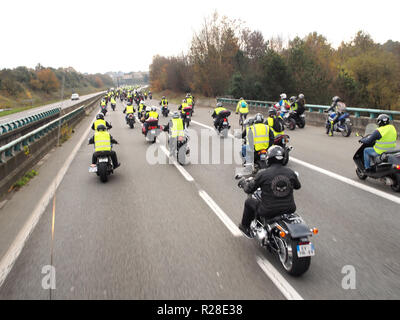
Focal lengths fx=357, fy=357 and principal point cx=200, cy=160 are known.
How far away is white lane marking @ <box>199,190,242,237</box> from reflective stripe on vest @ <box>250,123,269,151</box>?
2.02m

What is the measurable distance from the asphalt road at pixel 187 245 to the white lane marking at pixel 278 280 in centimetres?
5

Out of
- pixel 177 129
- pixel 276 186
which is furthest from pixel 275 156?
pixel 177 129

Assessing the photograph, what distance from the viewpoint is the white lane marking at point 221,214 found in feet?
19.6

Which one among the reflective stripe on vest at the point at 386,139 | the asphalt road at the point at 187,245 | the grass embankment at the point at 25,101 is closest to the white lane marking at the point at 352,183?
the asphalt road at the point at 187,245

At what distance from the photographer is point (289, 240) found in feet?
14.6

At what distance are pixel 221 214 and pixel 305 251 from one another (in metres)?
2.65

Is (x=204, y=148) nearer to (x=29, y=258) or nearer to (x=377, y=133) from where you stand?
(x=377, y=133)

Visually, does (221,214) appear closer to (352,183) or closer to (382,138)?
(352,183)

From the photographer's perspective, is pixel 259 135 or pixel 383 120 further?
pixel 259 135

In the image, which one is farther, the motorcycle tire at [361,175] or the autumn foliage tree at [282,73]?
the autumn foliage tree at [282,73]

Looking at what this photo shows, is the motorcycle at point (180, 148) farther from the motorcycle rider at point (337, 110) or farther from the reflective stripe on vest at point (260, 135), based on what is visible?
the motorcycle rider at point (337, 110)

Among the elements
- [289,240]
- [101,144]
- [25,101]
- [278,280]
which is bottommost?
[25,101]

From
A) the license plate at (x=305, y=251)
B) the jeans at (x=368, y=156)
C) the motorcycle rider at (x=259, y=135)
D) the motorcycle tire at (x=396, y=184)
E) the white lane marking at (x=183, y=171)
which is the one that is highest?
the motorcycle rider at (x=259, y=135)

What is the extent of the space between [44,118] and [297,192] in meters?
21.4
